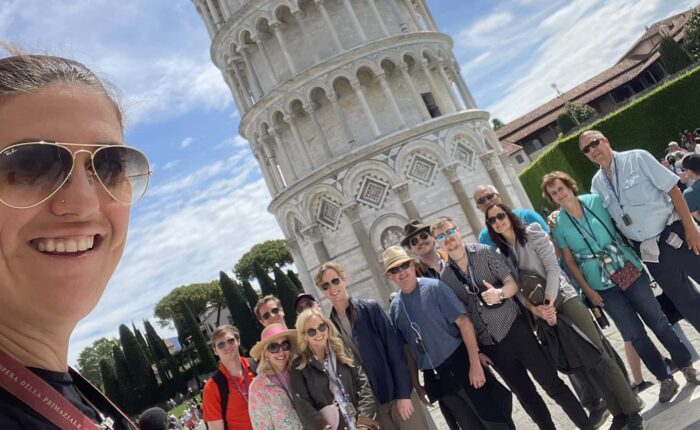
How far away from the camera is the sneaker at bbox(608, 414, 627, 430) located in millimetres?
4684

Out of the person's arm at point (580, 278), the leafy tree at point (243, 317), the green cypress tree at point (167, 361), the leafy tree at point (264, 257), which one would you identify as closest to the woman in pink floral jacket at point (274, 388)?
the person's arm at point (580, 278)

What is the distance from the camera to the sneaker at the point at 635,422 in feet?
14.8

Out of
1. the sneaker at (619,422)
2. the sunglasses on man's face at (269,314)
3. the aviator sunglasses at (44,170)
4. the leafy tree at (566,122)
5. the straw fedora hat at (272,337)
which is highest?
the leafy tree at (566,122)

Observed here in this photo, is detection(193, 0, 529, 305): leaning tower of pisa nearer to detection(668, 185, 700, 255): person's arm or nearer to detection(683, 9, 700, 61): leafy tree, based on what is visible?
detection(668, 185, 700, 255): person's arm

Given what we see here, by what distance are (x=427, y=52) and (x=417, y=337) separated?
758 inches

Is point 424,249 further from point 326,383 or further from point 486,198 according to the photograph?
point 326,383

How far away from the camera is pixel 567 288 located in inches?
200

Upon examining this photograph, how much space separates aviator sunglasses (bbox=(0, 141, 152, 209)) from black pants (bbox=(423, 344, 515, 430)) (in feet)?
14.6

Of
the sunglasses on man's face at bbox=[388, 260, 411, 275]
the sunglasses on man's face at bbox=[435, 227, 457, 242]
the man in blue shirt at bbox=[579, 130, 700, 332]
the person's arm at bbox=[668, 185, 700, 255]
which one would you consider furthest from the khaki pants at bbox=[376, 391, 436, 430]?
the person's arm at bbox=[668, 185, 700, 255]

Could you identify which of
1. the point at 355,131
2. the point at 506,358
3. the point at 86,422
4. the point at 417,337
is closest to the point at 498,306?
the point at 506,358

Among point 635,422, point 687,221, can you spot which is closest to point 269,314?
point 635,422

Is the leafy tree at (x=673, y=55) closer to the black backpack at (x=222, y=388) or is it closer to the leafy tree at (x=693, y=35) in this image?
the leafy tree at (x=693, y=35)

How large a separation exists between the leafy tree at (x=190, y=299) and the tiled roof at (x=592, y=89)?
42897 mm

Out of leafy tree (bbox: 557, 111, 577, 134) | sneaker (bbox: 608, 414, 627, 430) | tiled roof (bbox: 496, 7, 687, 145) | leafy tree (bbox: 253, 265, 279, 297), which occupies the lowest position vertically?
sneaker (bbox: 608, 414, 627, 430)
